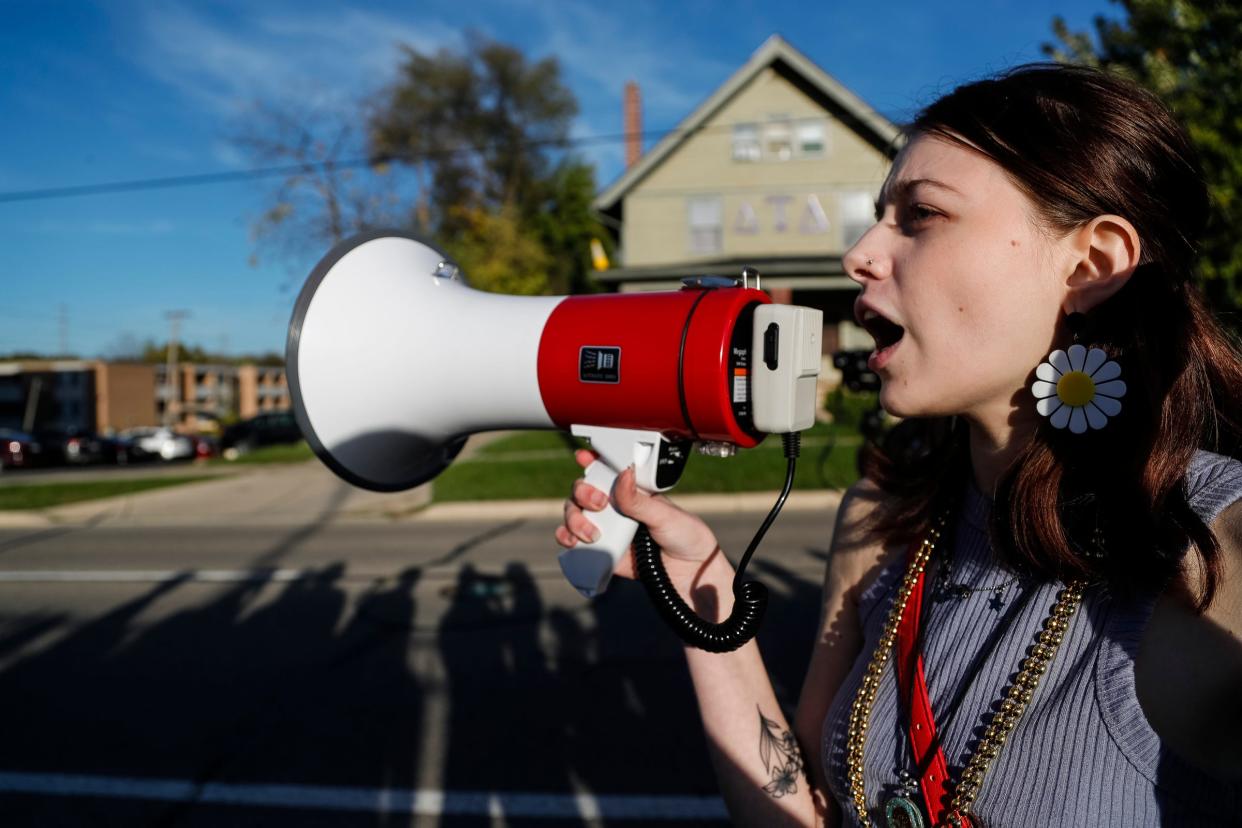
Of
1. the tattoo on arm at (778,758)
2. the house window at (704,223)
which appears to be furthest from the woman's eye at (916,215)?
the house window at (704,223)

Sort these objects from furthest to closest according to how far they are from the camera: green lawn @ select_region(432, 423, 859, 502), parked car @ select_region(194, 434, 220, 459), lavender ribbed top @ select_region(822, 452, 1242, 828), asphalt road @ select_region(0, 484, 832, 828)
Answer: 1. parked car @ select_region(194, 434, 220, 459)
2. green lawn @ select_region(432, 423, 859, 502)
3. asphalt road @ select_region(0, 484, 832, 828)
4. lavender ribbed top @ select_region(822, 452, 1242, 828)

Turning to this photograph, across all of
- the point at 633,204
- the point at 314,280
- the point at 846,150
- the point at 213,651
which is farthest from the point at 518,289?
the point at 314,280

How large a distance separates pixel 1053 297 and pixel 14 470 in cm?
2908

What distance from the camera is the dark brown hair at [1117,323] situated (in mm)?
1102

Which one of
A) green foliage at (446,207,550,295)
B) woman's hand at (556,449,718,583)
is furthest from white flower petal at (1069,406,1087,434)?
green foliage at (446,207,550,295)

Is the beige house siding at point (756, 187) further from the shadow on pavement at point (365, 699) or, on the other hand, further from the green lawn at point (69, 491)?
the shadow on pavement at point (365, 699)

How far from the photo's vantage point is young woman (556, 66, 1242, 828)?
0.99 metres

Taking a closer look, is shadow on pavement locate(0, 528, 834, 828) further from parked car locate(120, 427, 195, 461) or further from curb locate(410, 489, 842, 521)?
parked car locate(120, 427, 195, 461)

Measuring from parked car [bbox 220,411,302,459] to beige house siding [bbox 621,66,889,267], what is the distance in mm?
12925

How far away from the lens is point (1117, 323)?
45.4 inches

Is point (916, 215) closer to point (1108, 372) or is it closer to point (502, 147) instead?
point (1108, 372)

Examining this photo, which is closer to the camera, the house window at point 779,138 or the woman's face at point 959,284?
the woman's face at point 959,284

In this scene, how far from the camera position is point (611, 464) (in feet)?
4.81

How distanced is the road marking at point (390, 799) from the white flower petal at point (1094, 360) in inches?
94.6
